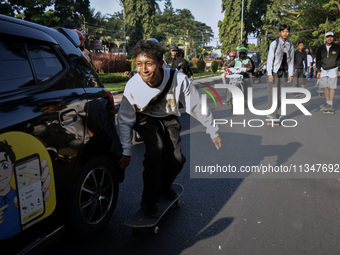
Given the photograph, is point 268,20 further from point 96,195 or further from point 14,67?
point 14,67

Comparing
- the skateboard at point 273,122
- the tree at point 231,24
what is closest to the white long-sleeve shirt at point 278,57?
the skateboard at point 273,122

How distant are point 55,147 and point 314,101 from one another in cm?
1059

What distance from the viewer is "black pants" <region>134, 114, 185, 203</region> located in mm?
2754

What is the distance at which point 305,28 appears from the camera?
136 feet

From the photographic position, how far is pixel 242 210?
327cm

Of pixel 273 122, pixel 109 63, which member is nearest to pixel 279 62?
pixel 273 122

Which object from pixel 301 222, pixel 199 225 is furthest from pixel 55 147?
pixel 301 222

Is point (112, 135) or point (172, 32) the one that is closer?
point (112, 135)

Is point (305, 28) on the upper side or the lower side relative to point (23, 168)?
upper

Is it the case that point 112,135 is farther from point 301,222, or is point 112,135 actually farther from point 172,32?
point 172,32

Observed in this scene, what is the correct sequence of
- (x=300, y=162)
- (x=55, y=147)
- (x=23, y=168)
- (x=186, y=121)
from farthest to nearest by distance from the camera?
1. (x=186, y=121)
2. (x=300, y=162)
3. (x=55, y=147)
4. (x=23, y=168)

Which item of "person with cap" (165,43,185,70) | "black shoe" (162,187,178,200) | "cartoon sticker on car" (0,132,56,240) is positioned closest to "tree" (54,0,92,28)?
"person with cap" (165,43,185,70)

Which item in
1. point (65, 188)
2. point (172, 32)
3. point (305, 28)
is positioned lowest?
point (65, 188)

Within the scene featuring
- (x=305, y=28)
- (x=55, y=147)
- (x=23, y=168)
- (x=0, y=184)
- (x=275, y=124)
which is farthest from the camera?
(x=305, y=28)
